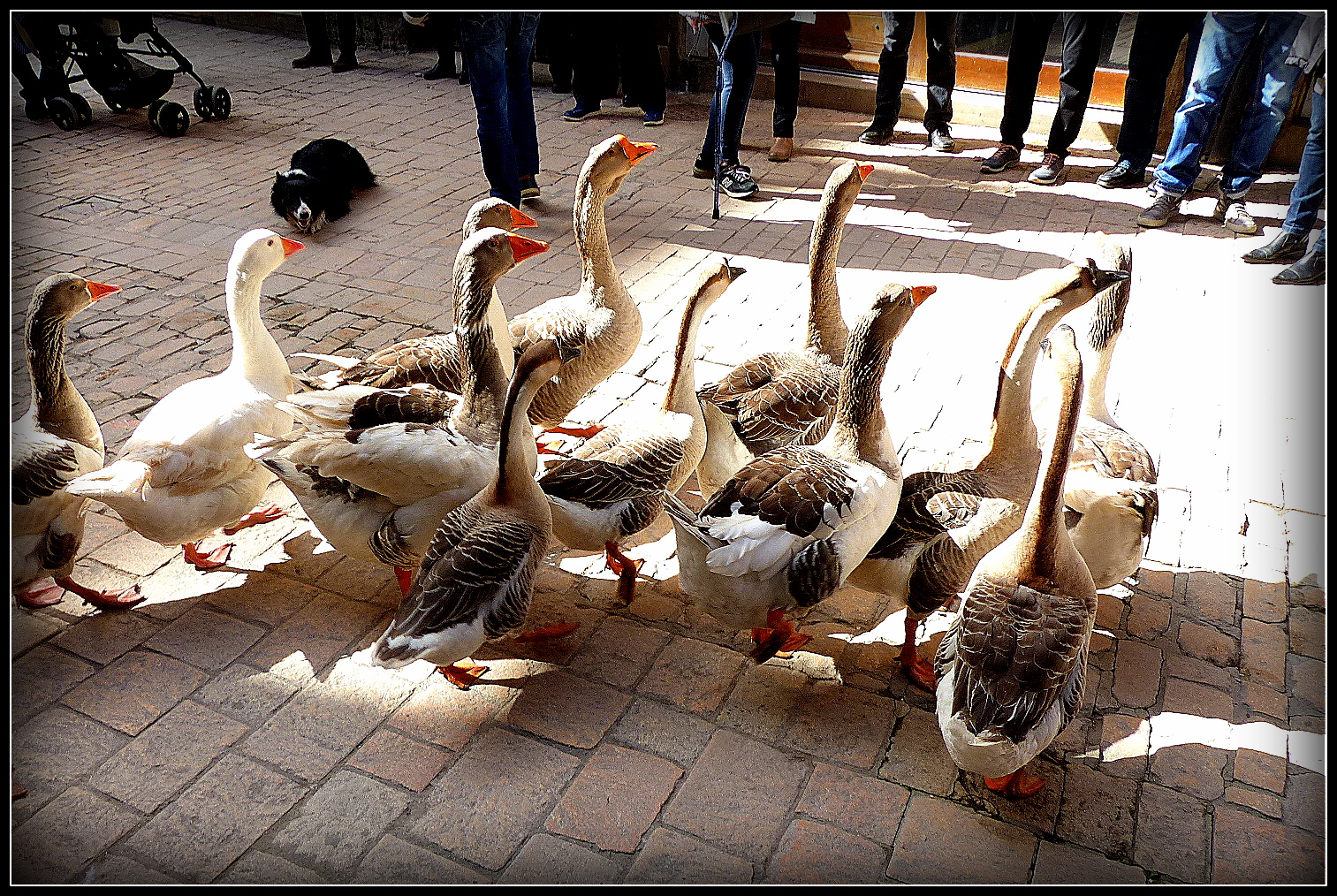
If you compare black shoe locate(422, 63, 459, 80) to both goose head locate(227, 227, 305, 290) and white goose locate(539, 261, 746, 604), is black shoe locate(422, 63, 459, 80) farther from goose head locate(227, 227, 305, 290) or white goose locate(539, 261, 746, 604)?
white goose locate(539, 261, 746, 604)

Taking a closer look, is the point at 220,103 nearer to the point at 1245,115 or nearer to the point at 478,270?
the point at 478,270

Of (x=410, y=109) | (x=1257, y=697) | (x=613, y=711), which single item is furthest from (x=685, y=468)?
(x=410, y=109)

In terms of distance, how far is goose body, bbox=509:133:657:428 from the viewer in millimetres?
3898

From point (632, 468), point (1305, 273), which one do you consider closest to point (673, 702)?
point (632, 468)

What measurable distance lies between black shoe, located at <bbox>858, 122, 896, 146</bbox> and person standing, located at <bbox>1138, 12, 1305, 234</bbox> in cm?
240

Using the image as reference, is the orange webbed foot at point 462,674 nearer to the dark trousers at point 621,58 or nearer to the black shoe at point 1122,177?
the black shoe at point 1122,177

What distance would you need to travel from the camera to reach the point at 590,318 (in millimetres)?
4020

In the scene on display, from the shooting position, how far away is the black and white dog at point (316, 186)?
6199mm

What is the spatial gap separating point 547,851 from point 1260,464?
3.48 m

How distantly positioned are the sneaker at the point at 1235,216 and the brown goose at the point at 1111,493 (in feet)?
12.1

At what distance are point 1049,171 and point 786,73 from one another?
7.46ft

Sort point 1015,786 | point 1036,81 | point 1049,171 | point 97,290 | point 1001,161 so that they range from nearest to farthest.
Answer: point 1015,786 < point 97,290 < point 1049,171 < point 1036,81 < point 1001,161

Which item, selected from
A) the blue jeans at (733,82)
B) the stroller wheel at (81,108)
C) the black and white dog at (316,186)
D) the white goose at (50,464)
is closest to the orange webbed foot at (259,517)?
the white goose at (50,464)

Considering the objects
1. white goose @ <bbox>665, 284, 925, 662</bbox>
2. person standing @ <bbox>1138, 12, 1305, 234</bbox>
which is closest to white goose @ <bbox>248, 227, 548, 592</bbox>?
white goose @ <bbox>665, 284, 925, 662</bbox>
